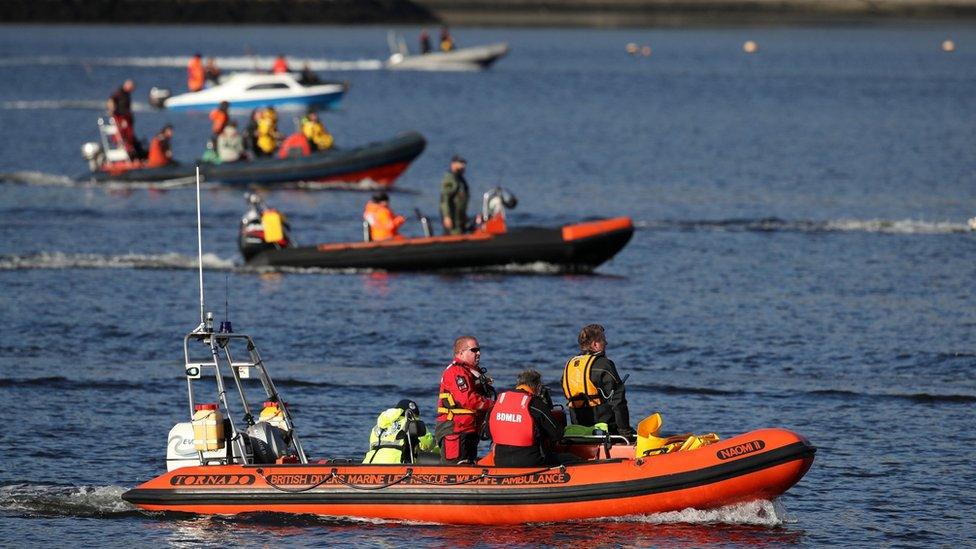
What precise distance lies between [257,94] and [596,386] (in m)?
44.4

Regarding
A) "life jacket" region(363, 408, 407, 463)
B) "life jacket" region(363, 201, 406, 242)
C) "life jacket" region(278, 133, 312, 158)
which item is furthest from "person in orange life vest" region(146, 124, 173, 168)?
"life jacket" region(363, 408, 407, 463)

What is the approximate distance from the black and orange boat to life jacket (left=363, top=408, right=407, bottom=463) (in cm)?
1165

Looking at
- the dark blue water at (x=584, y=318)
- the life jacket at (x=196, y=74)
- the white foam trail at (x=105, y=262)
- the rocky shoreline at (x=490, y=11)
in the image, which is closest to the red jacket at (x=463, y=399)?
the dark blue water at (x=584, y=318)

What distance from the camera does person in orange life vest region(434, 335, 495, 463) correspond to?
13680mm

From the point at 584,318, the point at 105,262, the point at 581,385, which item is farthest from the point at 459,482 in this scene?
the point at 105,262

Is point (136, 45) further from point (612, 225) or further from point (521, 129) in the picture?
point (612, 225)

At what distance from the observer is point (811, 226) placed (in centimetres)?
3206

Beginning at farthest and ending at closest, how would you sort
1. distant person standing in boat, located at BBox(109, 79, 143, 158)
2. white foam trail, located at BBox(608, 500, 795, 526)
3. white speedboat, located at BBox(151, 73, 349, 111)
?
1. white speedboat, located at BBox(151, 73, 349, 111)
2. distant person standing in boat, located at BBox(109, 79, 143, 158)
3. white foam trail, located at BBox(608, 500, 795, 526)

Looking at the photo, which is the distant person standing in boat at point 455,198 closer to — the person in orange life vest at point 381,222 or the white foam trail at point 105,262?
the person in orange life vest at point 381,222

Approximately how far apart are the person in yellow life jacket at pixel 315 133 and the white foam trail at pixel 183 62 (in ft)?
149

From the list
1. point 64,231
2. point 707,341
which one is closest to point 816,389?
point 707,341

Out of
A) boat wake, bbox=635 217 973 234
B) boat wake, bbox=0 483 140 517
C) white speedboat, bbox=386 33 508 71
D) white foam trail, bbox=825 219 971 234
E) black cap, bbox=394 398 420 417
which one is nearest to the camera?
black cap, bbox=394 398 420 417

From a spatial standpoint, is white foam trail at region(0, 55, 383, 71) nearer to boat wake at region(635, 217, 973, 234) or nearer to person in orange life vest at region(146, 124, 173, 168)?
person in orange life vest at region(146, 124, 173, 168)

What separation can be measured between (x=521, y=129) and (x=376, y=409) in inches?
1559
